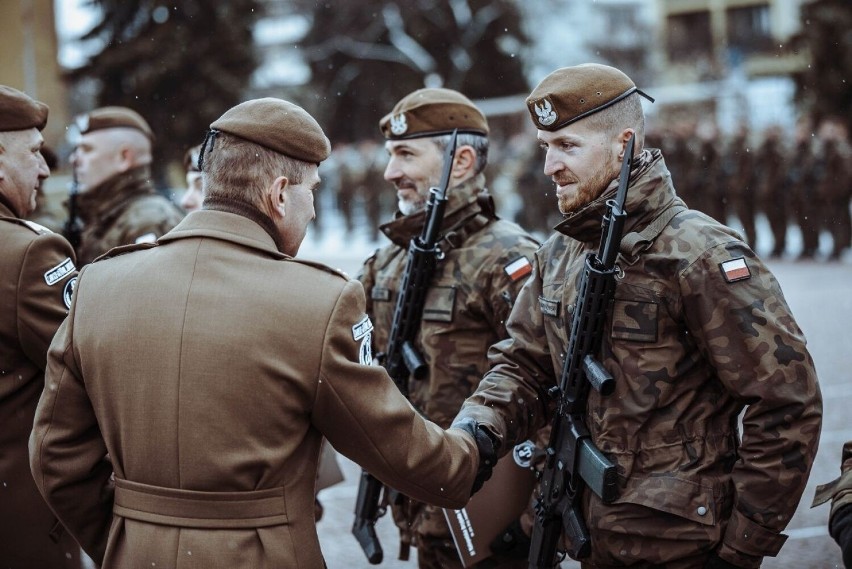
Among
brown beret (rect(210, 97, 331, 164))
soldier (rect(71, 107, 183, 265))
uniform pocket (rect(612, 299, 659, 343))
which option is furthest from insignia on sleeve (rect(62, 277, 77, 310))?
soldier (rect(71, 107, 183, 265))

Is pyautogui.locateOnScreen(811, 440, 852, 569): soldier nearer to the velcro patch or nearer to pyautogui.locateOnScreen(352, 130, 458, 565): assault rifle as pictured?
the velcro patch

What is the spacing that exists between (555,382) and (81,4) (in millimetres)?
25950

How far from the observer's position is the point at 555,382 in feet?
10.9

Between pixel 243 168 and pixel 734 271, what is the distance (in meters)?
1.33

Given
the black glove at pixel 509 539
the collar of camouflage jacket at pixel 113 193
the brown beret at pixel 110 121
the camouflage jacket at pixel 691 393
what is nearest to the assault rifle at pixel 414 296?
the black glove at pixel 509 539

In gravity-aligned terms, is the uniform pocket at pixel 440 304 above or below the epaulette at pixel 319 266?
below

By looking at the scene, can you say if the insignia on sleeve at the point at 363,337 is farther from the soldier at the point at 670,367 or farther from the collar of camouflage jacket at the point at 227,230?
the soldier at the point at 670,367

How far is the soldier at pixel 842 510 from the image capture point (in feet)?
7.79

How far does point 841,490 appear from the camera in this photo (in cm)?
252

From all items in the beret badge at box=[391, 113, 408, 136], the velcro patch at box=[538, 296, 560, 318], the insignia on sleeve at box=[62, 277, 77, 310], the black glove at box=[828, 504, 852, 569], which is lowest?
the black glove at box=[828, 504, 852, 569]

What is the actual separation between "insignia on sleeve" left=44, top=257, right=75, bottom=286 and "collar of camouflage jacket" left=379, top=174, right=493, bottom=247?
129cm

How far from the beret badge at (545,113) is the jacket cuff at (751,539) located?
1.26 meters

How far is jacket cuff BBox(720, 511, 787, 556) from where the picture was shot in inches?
104

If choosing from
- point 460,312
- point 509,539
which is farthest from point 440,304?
point 509,539
